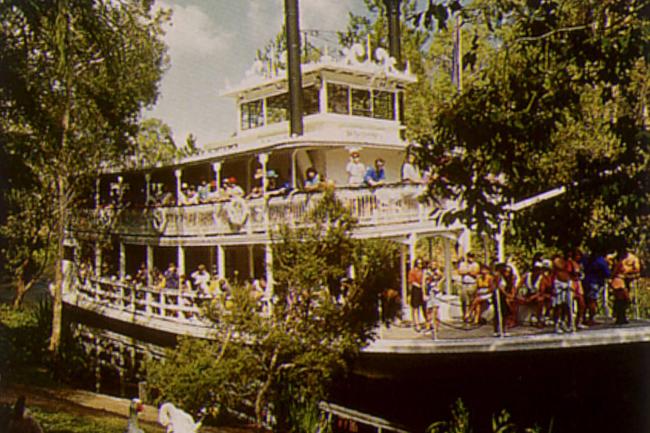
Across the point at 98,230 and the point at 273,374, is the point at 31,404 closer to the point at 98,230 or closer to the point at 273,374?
the point at 273,374

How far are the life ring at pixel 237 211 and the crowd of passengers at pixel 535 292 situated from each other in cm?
227

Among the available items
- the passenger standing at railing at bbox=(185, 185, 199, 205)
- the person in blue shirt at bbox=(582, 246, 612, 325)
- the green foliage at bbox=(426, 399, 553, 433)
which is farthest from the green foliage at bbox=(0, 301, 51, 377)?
the person in blue shirt at bbox=(582, 246, 612, 325)

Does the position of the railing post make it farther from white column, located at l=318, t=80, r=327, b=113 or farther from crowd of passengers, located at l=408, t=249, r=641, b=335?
crowd of passengers, located at l=408, t=249, r=641, b=335

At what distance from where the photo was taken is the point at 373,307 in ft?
23.9

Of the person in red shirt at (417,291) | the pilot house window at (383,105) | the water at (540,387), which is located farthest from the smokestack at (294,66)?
the water at (540,387)

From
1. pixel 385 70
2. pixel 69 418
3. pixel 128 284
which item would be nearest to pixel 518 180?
pixel 69 418

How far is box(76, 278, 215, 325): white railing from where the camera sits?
8883mm

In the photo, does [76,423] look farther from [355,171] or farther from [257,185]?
[257,185]

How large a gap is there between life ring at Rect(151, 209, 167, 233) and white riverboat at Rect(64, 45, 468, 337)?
2cm

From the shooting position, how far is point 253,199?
8.31m

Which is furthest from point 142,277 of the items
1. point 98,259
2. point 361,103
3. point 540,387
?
point 540,387

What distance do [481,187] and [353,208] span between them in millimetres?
3900

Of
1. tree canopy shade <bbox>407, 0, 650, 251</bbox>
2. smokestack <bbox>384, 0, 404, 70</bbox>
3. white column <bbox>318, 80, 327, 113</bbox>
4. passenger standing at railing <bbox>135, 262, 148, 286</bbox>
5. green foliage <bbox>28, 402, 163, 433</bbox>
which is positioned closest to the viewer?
tree canopy shade <bbox>407, 0, 650, 251</bbox>

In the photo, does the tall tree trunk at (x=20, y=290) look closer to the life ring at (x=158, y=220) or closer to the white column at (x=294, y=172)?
the life ring at (x=158, y=220)
